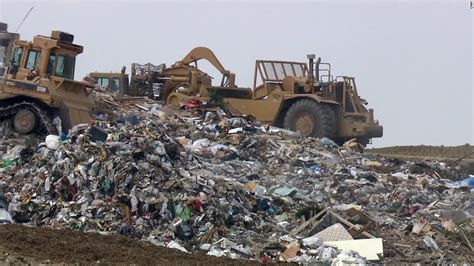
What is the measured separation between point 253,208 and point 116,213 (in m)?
2.16

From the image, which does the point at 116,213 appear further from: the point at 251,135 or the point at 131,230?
the point at 251,135

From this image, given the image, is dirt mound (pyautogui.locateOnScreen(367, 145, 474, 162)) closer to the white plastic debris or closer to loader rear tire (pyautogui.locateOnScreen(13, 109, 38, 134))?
loader rear tire (pyautogui.locateOnScreen(13, 109, 38, 134))

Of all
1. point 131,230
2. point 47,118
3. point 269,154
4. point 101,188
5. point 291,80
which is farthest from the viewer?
point 291,80

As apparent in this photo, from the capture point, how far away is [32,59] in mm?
19516

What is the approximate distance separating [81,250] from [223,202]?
12.6 feet

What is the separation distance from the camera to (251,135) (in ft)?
69.8

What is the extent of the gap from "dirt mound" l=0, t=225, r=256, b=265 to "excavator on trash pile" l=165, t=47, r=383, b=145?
458 inches

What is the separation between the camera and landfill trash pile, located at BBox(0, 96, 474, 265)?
13.6 m

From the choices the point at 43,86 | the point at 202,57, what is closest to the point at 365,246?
the point at 43,86

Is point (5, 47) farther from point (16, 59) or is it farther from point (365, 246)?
point (365, 246)

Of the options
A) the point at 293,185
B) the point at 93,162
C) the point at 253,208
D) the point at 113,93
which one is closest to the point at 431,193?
the point at 293,185

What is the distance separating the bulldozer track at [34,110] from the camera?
18875 mm

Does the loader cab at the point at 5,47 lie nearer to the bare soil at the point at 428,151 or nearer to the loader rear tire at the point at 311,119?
the loader rear tire at the point at 311,119

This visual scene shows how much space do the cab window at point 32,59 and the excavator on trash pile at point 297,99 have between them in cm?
550
